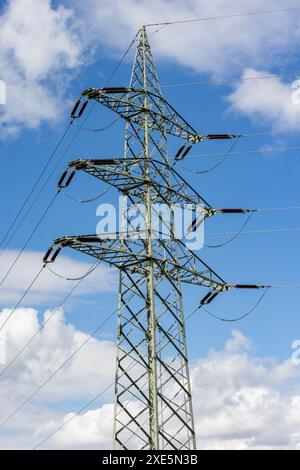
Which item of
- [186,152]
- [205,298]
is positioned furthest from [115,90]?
[205,298]

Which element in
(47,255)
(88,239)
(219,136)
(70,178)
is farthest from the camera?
(219,136)

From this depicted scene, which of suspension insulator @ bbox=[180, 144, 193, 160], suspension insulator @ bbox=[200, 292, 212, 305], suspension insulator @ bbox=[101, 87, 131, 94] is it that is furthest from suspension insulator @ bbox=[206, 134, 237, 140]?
suspension insulator @ bbox=[200, 292, 212, 305]

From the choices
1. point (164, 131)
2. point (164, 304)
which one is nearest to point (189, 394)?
point (164, 304)

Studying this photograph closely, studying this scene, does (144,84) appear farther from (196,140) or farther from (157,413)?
(157,413)

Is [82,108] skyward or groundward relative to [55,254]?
skyward

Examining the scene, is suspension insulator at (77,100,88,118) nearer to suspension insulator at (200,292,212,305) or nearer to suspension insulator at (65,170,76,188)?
suspension insulator at (65,170,76,188)

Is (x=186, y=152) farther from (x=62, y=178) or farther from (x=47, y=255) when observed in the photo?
(x=47, y=255)

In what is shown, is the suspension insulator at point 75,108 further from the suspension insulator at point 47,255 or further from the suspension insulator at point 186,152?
the suspension insulator at point 47,255

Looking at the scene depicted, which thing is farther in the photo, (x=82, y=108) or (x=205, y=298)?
(x=82, y=108)

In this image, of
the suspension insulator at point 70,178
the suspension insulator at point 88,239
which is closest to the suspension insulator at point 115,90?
the suspension insulator at point 70,178

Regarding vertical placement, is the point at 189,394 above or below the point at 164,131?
below
